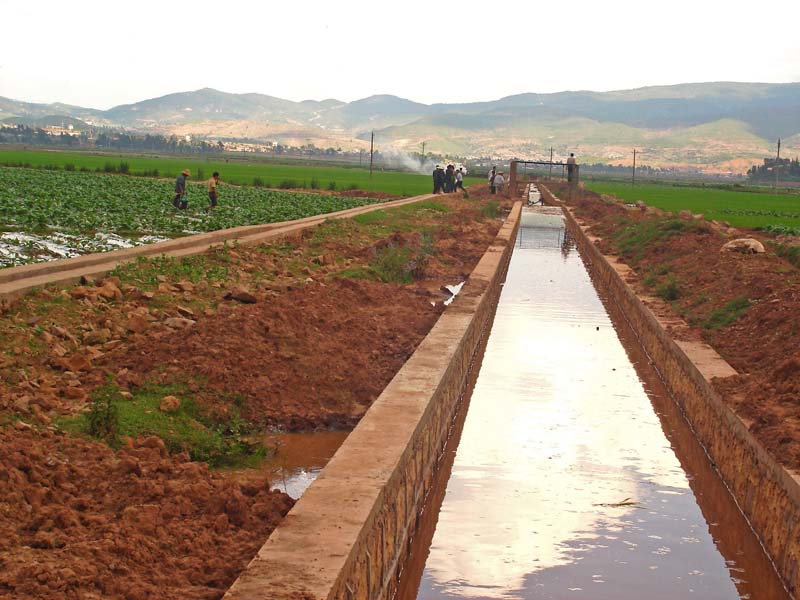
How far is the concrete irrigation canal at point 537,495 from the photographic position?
555 cm

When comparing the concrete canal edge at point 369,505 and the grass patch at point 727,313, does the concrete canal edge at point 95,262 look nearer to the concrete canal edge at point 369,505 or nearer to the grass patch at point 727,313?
the concrete canal edge at point 369,505

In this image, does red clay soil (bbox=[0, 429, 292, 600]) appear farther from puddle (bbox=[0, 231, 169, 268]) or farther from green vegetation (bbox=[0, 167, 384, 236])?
green vegetation (bbox=[0, 167, 384, 236])

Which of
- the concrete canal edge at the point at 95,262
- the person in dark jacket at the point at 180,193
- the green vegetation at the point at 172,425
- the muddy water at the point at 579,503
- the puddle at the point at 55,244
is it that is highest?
the person in dark jacket at the point at 180,193

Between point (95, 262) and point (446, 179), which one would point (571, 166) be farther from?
point (95, 262)

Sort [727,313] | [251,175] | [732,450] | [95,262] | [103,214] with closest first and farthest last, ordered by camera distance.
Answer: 1. [732,450]
2. [95,262]
3. [727,313]
4. [103,214]
5. [251,175]

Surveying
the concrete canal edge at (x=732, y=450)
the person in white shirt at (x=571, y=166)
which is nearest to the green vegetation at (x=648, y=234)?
the concrete canal edge at (x=732, y=450)

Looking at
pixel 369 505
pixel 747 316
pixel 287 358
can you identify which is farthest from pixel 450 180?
pixel 369 505

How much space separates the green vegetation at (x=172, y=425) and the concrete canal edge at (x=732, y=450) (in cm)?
364

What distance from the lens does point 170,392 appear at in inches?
313

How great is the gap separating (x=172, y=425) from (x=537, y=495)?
278 centimetres

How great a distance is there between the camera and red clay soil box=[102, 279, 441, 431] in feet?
27.9

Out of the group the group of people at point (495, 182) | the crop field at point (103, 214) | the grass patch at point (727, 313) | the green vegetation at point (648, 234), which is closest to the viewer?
the grass patch at point (727, 313)

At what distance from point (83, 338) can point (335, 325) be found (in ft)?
10.3

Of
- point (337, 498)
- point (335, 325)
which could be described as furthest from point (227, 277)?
point (337, 498)
